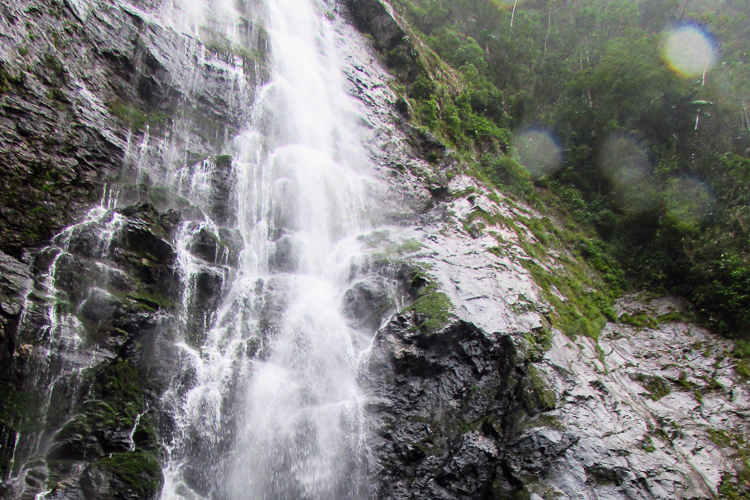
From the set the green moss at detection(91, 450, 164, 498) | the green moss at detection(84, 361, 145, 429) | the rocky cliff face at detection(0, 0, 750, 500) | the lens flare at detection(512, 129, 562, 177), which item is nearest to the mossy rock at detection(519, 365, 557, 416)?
the rocky cliff face at detection(0, 0, 750, 500)

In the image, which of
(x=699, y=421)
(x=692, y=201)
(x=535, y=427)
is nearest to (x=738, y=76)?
(x=692, y=201)

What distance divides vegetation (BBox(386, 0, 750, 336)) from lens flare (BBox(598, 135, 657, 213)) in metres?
0.06

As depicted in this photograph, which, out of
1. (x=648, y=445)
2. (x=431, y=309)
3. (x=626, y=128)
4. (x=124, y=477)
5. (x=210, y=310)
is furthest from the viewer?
(x=626, y=128)

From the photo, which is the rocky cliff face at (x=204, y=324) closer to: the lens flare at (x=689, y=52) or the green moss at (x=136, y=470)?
the green moss at (x=136, y=470)

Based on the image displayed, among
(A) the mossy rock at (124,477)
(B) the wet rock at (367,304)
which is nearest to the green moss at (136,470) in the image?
(A) the mossy rock at (124,477)

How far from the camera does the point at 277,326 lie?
32.6 feet

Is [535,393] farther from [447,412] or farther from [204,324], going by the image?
[204,324]

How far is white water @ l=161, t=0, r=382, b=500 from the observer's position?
316 inches

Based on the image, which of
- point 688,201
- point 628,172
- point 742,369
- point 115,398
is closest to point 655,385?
point 742,369

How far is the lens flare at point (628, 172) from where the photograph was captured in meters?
16.8

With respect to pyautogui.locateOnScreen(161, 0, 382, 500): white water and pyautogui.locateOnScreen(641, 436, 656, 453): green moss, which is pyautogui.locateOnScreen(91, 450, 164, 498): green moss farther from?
pyautogui.locateOnScreen(641, 436, 656, 453): green moss

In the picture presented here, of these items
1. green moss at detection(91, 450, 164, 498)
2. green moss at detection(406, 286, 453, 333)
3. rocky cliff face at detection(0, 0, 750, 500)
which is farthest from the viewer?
green moss at detection(406, 286, 453, 333)

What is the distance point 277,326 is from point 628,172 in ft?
53.1

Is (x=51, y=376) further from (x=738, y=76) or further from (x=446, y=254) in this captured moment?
(x=738, y=76)
